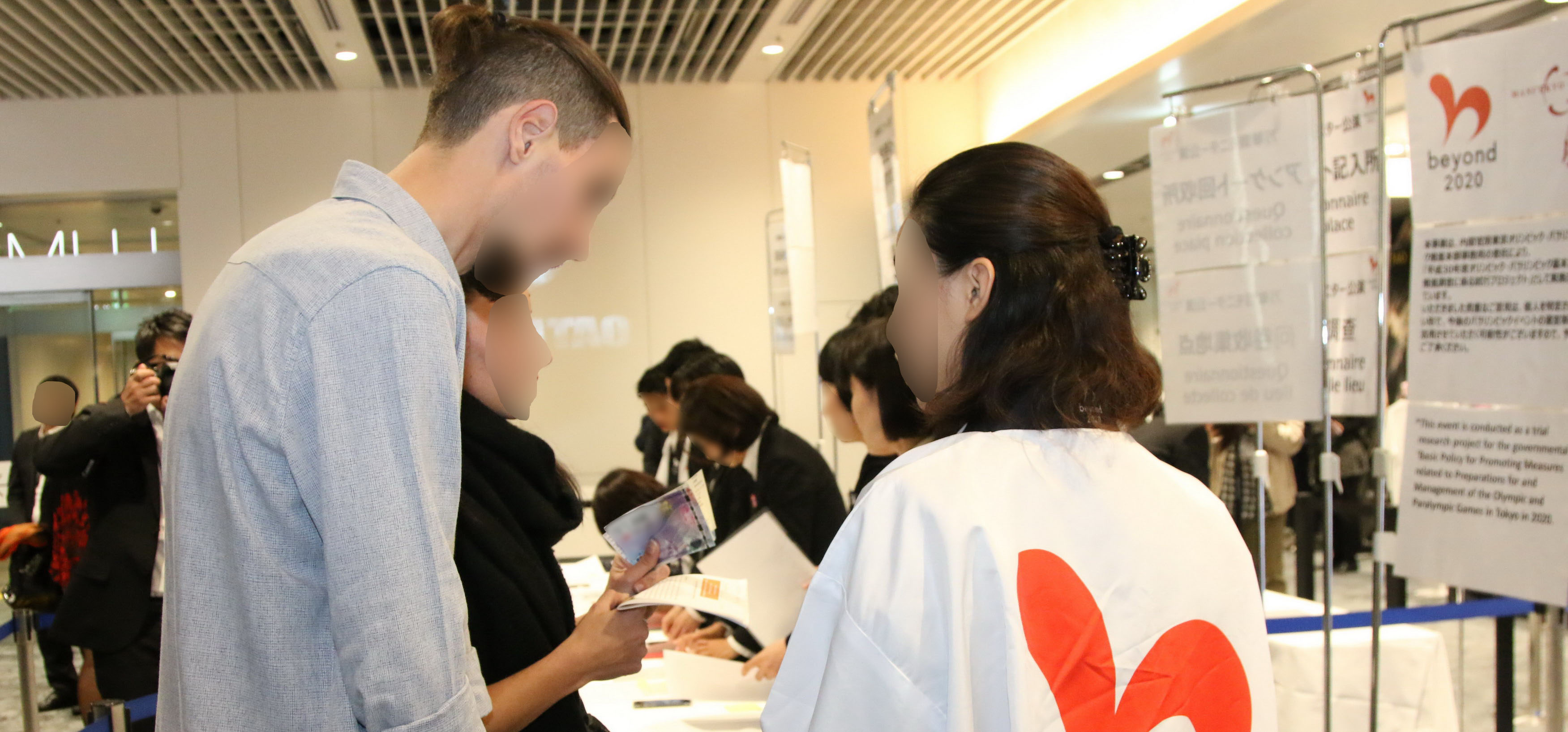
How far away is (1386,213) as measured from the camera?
266 centimetres

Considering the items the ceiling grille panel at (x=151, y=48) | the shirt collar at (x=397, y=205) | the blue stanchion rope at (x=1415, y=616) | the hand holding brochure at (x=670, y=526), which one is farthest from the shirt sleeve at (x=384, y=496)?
the ceiling grille panel at (x=151, y=48)

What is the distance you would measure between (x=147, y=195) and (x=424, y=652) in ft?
26.9

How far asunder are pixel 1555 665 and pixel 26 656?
3.98 m

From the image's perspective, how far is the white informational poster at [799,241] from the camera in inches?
197

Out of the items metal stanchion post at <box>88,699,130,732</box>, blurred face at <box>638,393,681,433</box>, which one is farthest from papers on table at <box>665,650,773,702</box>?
blurred face at <box>638,393,681,433</box>

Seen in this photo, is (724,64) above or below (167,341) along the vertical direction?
above

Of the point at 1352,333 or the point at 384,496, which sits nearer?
the point at 384,496

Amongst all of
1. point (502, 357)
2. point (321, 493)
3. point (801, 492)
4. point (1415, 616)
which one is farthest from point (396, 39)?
point (321, 493)

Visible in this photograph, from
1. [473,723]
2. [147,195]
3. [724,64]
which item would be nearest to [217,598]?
[473,723]

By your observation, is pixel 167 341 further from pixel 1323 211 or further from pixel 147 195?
pixel 147 195

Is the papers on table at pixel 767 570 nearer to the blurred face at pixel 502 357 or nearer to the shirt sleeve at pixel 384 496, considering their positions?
the blurred face at pixel 502 357

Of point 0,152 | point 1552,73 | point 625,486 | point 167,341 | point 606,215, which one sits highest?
point 0,152

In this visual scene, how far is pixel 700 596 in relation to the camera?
161 centimetres

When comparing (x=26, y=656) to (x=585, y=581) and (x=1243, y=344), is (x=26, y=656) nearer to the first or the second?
(x=585, y=581)
